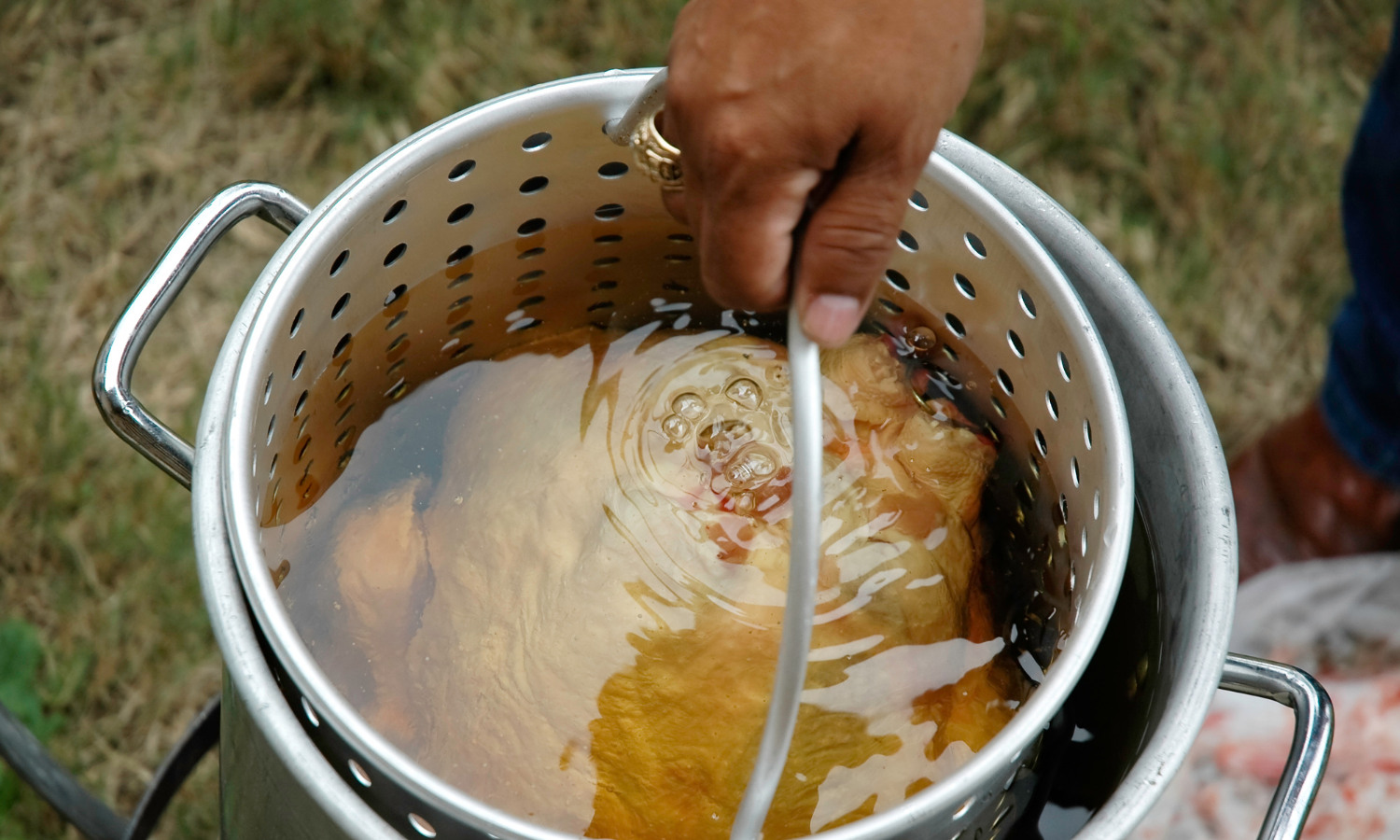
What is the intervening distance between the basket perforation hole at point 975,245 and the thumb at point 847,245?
0.20 m

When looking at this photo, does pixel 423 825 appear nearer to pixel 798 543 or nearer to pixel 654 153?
pixel 798 543

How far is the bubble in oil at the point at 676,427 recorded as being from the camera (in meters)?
0.80

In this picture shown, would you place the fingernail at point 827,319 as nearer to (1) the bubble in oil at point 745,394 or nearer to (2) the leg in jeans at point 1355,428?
(1) the bubble in oil at point 745,394

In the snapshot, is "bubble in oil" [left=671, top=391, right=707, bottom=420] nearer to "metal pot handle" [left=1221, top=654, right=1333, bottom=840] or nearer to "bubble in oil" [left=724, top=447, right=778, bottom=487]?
"bubble in oil" [left=724, top=447, right=778, bottom=487]

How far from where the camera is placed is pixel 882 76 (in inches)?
18.4

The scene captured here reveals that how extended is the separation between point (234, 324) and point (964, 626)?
1.54ft

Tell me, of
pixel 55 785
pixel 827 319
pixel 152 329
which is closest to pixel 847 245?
pixel 827 319

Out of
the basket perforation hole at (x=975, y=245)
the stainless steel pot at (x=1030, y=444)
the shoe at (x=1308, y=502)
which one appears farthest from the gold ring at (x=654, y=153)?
the shoe at (x=1308, y=502)

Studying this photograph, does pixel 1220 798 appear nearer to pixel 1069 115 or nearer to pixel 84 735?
pixel 1069 115

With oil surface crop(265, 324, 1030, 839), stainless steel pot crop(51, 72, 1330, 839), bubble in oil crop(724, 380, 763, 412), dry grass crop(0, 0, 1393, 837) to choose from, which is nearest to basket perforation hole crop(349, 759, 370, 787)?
stainless steel pot crop(51, 72, 1330, 839)

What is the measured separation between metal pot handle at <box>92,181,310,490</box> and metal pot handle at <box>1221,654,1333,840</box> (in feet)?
1.90

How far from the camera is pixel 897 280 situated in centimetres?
78

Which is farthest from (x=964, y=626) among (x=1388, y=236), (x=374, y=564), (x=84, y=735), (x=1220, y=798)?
(x=84, y=735)

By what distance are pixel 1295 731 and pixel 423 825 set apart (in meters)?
0.43
